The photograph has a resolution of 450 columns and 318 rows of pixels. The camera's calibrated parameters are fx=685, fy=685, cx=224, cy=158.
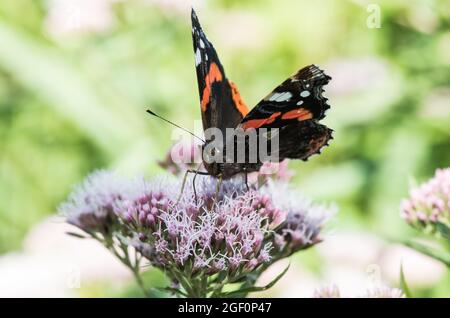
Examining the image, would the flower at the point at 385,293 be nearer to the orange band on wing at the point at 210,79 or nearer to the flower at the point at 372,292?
the flower at the point at 372,292

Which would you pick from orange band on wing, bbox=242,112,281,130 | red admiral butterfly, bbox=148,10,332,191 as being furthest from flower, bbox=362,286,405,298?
orange band on wing, bbox=242,112,281,130

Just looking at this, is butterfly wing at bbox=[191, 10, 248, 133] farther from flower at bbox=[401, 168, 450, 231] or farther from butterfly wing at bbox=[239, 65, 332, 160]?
flower at bbox=[401, 168, 450, 231]

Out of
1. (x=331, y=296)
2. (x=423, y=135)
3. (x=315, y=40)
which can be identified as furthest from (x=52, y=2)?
(x=331, y=296)

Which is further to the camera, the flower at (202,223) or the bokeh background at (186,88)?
the bokeh background at (186,88)

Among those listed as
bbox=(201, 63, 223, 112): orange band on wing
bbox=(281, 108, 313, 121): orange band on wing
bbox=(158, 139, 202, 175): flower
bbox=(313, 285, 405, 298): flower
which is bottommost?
bbox=(313, 285, 405, 298): flower

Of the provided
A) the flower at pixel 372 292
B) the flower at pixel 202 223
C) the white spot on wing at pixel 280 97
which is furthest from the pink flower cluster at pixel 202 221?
the white spot on wing at pixel 280 97
